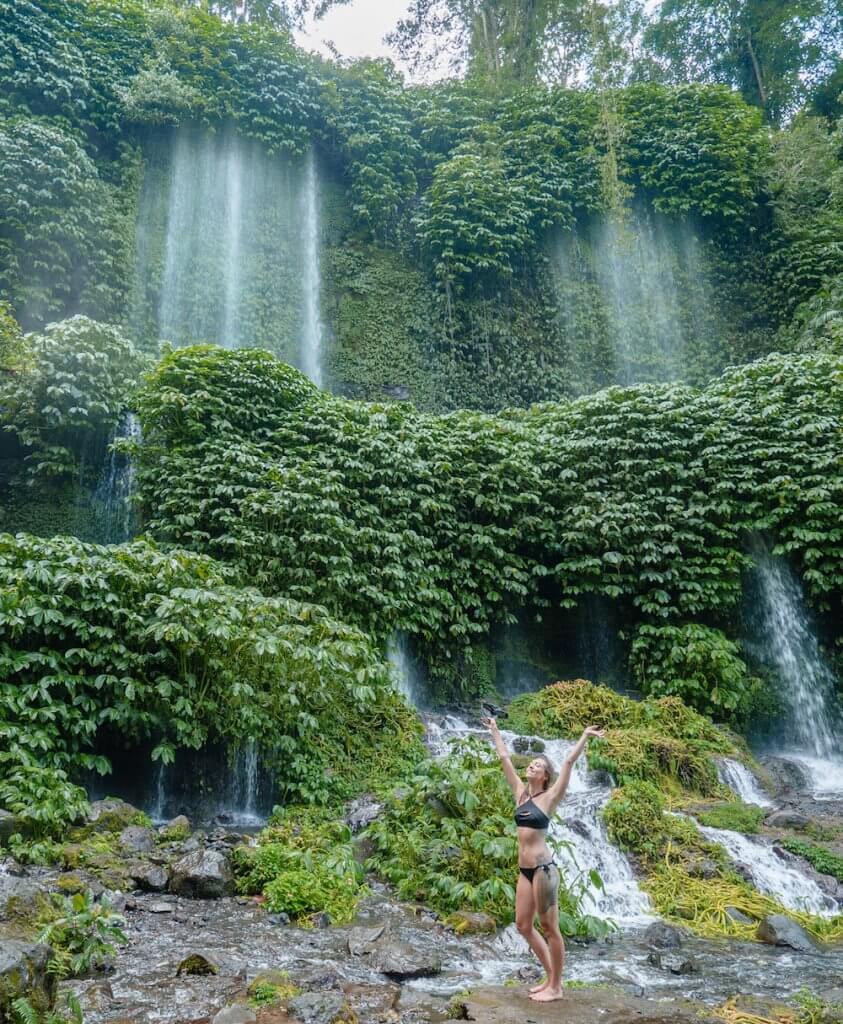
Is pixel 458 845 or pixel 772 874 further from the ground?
pixel 458 845

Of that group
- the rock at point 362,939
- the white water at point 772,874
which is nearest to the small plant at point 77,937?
the rock at point 362,939

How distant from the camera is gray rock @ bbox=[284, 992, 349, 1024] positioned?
3109 millimetres

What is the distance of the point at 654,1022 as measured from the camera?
3260 millimetres

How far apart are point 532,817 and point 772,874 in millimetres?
4082

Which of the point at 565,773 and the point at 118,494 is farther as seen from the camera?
the point at 118,494

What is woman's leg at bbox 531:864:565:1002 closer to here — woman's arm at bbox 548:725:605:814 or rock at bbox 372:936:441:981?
woman's arm at bbox 548:725:605:814

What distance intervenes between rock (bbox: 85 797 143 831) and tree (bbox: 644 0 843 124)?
2896 cm

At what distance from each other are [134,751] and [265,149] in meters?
17.1

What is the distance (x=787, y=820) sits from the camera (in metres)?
7.54

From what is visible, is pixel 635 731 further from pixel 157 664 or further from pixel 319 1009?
pixel 319 1009

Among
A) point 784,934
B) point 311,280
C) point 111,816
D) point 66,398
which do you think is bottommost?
point 784,934

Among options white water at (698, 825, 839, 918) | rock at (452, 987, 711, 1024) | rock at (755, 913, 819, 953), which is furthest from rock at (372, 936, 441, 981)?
white water at (698, 825, 839, 918)

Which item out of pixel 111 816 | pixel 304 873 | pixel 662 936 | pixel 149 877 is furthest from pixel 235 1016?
pixel 111 816

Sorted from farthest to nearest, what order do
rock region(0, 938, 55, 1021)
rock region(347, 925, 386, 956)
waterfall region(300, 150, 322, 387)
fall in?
waterfall region(300, 150, 322, 387), rock region(347, 925, 386, 956), rock region(0, 938, 55, 1021)
